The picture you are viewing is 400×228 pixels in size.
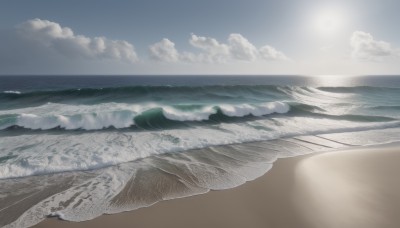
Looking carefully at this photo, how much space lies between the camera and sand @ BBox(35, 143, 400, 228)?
402 centimetres

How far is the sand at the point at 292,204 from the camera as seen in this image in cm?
402

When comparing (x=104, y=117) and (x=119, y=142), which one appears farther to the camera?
(x=104, y=117)

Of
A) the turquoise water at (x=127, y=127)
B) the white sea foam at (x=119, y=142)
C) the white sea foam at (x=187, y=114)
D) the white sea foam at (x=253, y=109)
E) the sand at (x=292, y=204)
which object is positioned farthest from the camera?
the white sea foam at (x=253, y=109)

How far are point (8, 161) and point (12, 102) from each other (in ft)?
49.9

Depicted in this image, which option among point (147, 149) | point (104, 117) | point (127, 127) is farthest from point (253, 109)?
point (147, 149)

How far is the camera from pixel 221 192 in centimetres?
512

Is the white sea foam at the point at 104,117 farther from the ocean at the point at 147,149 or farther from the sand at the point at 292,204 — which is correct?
the sand at the point at 292,204

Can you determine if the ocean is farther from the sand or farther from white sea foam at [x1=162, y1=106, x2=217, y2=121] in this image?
the sand

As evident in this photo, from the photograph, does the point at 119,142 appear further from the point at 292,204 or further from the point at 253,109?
the point at 253,109

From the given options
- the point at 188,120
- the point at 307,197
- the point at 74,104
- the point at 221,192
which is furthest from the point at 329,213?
the point at 74,104

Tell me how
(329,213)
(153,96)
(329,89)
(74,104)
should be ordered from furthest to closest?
(329,89) < (153,96) < (74,104) < (329,213)

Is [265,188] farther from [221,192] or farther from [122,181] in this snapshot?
[122,181]

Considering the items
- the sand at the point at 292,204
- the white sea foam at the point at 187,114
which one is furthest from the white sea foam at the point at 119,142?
the sand at the point at 292,204

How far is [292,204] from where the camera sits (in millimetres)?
4582
